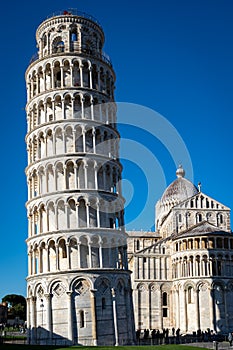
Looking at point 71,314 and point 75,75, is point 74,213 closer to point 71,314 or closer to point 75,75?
point 71,314

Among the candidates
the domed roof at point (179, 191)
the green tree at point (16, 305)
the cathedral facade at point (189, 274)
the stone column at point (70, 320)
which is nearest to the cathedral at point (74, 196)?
the stone column at point (70, 320)

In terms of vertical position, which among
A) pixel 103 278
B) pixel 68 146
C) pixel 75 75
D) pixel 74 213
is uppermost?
pixel 75 75

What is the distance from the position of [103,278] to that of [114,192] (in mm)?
7926

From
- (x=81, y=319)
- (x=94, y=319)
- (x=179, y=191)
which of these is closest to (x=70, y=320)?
(x=81, y=319)

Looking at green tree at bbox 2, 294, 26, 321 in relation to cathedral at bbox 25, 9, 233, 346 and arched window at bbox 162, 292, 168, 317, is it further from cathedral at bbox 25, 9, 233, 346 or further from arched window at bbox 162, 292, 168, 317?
cathedral at bbox 25, 9, 233, 346

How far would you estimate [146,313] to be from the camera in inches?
2662

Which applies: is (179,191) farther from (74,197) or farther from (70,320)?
(70,320)

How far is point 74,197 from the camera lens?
4303cm

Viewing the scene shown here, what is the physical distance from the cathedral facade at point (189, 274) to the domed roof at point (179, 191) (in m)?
9.56

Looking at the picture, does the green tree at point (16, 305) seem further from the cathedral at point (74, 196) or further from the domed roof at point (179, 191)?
the cathedral at point (74, 196)

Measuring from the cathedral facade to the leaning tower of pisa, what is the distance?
21.9m

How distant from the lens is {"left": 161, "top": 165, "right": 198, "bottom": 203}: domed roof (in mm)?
84725

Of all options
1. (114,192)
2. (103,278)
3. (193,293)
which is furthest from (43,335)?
(193,293)

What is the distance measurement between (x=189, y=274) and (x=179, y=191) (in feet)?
72.9
